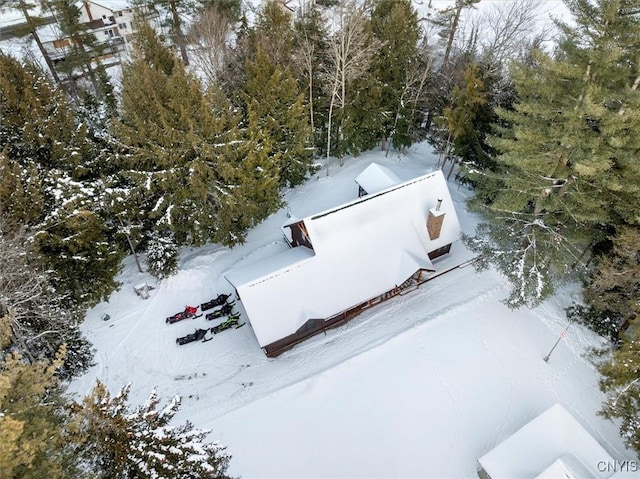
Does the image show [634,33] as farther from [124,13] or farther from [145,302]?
[124,13]

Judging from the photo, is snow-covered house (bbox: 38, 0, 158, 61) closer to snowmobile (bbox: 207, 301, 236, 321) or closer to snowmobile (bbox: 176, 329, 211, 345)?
snowmobile (bbox: 207, 301, 236, 321)

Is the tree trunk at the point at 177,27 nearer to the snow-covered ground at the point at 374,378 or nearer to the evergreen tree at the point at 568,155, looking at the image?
the snow-covered ground at the point at 374,378

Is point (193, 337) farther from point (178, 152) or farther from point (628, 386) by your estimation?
point (628, 386)

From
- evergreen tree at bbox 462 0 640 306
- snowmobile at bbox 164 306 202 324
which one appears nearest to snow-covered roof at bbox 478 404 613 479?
evergreen tree at bbox 462 0 640 306

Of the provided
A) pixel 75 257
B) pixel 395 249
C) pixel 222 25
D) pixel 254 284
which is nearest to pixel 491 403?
pixel 395 249

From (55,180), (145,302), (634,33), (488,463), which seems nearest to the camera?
(634,33)
